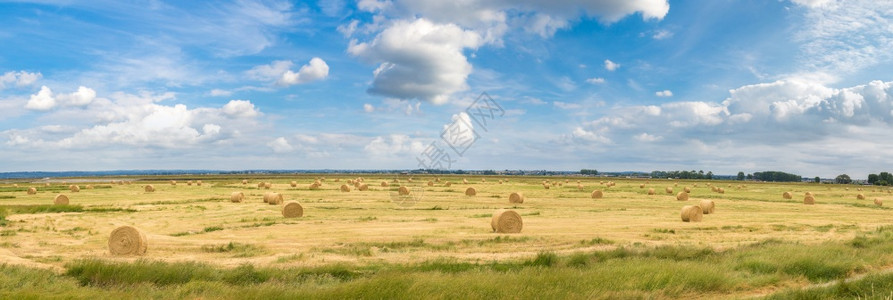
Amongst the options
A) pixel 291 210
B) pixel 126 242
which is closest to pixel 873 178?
pixel 291 210

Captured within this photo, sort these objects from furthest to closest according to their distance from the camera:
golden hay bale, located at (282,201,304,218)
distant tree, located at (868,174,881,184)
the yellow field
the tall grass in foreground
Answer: distant tree, located at (868,174,881,184) < golden hay bale, located at (282,201,304,218) < the yellow field < the tall grass in foreground

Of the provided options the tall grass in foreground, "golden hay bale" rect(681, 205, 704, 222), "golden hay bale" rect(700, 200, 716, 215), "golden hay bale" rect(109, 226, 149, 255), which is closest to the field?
the tall grass in foreground

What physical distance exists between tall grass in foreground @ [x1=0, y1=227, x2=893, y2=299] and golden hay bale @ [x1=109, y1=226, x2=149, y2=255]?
3.35 meters

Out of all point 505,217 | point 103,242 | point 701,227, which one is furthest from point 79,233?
point 701,227

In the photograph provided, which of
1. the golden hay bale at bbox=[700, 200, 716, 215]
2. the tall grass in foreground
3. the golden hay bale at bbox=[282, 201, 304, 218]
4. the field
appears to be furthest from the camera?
the golden hay bale at bbox=[700, 200, 716, 215]

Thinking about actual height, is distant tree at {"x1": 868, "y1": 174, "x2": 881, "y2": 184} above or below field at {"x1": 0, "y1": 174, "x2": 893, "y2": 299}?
above

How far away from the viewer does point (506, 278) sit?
12227 millimetres

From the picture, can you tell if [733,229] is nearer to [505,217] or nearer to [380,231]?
[505,217]

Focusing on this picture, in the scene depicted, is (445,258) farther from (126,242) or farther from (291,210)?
(291,210)

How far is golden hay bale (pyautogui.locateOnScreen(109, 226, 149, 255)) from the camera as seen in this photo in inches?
691

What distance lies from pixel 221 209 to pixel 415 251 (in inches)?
856

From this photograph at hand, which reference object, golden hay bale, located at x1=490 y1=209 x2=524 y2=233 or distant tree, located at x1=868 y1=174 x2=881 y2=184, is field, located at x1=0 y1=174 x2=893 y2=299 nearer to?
golden hay bale, located at x1=490 y1=209 x2=524 y2=233

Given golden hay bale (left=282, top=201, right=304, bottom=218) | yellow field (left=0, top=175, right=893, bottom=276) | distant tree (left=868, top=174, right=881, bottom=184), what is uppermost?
distant tree (left=868, top=174, right=881, bottom=184)

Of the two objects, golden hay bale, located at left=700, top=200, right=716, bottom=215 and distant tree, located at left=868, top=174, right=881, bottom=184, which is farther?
distant tree, located at left=868, top=174, right=881, bottom=184
